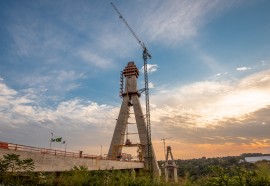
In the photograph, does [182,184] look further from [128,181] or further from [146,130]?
[146,130]

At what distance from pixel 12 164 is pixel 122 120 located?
139ft

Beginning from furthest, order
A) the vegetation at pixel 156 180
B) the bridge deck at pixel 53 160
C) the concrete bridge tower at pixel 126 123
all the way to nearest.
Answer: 1. the concrete bridge tower at pixel 126 123
2. the bridge deck at pixel 53 160
3. the vegetation at pixel 156 180

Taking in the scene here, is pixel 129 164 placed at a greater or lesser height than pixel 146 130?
lesser

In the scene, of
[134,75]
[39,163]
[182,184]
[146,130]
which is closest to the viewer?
[182,184]

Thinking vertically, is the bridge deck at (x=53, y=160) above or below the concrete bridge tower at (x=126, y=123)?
below

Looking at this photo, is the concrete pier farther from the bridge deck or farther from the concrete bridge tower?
the concrete bridge tower

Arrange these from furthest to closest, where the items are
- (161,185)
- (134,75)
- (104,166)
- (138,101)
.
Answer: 1. (134,75)
2. (138,101)
3. (104,166)
4. (161,185)

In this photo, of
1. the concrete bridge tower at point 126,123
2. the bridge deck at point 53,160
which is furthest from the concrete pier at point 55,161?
the concrete bridge tower at point 126,123

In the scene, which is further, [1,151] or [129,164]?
[129,164]

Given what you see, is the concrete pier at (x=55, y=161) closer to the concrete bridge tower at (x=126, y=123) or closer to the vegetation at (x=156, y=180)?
the vegetation at (x=156, y=180)

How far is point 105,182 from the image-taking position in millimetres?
17234

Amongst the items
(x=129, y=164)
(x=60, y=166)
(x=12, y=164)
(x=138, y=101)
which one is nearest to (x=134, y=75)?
(x=138, y=101)

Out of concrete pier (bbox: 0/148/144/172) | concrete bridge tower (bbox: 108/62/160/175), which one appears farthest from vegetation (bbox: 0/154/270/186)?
concrete bridge tower (bbox: 108/62/160/175)

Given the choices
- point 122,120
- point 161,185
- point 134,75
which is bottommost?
point 161,185
